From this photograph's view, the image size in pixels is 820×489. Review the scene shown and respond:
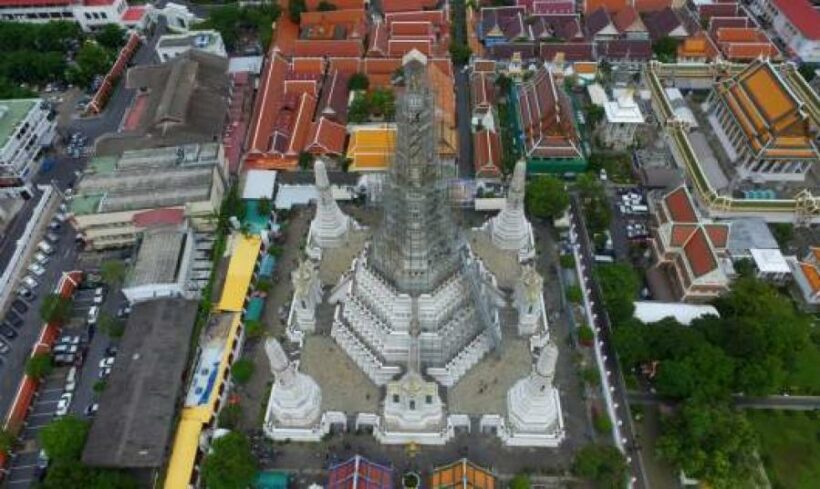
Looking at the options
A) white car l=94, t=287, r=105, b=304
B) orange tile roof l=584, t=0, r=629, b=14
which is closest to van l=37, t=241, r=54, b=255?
white car l=94, t=287, r=105, b=304

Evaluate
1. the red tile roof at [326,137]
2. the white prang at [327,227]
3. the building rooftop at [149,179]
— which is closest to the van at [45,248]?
the building rooftop at [149,179]

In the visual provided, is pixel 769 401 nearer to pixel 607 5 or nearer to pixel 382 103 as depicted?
pixel 382 103

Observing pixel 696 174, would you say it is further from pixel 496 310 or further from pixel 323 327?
pixel 323 327

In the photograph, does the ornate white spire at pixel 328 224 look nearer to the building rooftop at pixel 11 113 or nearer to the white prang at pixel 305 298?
the white prang at pixel 305 298

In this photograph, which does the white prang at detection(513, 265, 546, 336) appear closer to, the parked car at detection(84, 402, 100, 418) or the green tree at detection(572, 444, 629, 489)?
the green tree at detection(572, 444, 629, 489)

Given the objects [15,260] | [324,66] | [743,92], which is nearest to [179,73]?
[324,66]

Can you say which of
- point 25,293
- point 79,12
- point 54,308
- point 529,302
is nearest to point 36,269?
point 25,293
